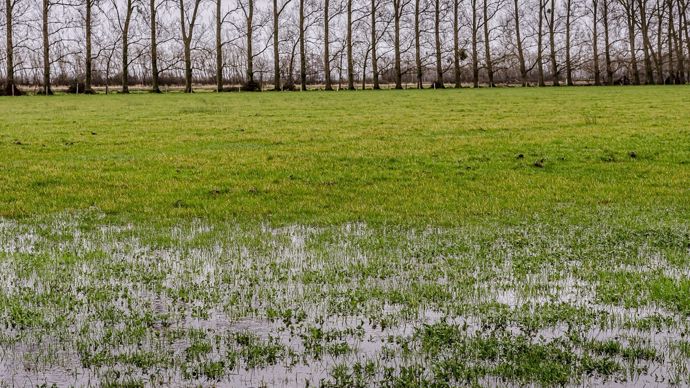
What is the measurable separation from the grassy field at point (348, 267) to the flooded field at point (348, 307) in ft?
0.08

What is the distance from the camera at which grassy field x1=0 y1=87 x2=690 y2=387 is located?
5215 millimetres

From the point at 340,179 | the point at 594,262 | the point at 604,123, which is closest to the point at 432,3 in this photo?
the point at 604,123

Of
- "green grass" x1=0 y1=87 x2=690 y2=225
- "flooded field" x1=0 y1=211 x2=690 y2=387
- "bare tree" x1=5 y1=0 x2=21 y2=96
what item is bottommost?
"flooded field" x1=0 y1=211 x2=690 y2=387

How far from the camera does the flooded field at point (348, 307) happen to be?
5.07 m

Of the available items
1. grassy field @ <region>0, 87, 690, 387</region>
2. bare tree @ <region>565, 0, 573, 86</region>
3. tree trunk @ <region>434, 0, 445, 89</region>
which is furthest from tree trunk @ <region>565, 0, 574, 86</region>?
grassy field @ <region>0, 87, 690, 387</region>

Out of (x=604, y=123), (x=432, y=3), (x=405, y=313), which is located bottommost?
(x=405, y=313)

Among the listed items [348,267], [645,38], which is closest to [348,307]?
[348,267]

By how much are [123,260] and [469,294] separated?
416cm

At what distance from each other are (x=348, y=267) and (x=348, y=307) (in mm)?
1379

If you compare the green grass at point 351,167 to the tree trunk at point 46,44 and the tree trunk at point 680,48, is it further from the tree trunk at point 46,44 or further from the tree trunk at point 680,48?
the tree trunk at point 680,48

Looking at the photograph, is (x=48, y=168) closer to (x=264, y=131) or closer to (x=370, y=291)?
(x=264, y=131)

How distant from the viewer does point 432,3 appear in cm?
7269

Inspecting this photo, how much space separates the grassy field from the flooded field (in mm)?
25

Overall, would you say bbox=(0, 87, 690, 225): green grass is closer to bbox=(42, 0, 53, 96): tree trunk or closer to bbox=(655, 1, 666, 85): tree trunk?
bbox=(42, 0, 53, 96): tree trunk
